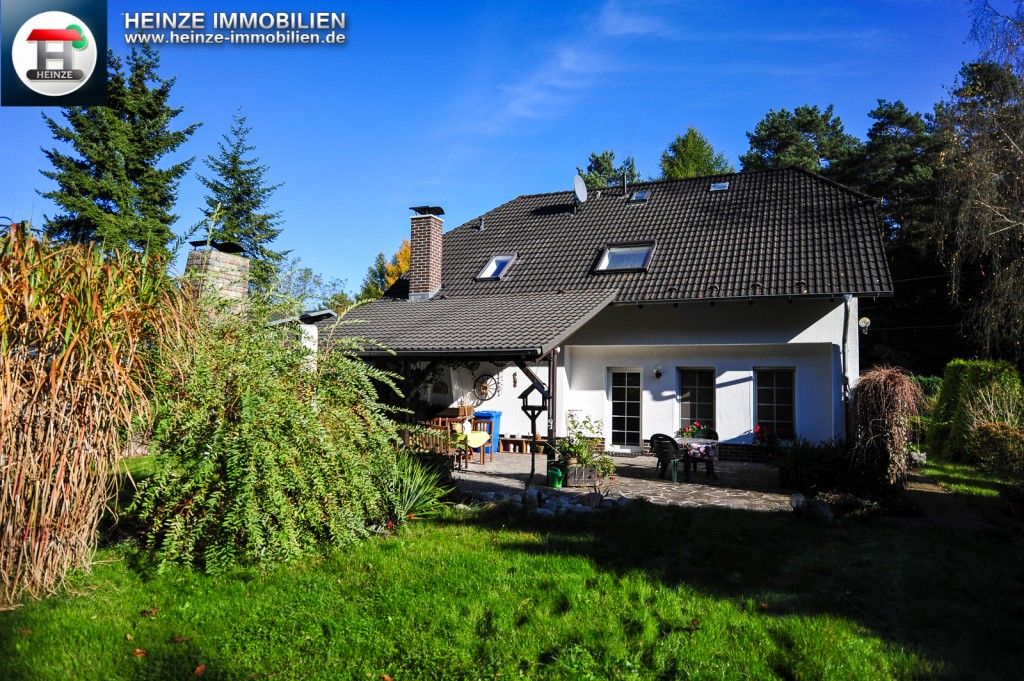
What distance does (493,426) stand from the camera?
15.5m

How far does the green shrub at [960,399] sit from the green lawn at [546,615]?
8797 mm

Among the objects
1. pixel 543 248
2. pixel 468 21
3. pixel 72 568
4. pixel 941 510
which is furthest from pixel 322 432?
pixel 543 248

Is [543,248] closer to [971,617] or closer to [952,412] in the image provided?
[952,412]

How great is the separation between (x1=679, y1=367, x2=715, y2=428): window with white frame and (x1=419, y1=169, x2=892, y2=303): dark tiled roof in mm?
2070

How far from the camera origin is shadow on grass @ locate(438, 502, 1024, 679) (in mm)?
4691

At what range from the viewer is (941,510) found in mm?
8844

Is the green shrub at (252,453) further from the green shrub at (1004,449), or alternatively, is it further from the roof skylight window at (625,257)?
the roof skylight window at (625,257)

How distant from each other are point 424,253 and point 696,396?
25.5 feet

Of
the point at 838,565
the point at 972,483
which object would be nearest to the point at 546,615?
the point at 838,565

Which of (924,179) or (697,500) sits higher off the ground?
(924,179)

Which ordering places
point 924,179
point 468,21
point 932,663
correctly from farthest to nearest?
point 924,179, point 468,21, point 932,663

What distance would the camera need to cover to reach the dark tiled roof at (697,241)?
1334 centimetres

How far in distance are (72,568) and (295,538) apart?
5.46ft

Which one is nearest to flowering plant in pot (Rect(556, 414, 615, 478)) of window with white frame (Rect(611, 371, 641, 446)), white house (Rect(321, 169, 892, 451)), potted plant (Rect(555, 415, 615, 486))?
potted plant (Rect(555, 415, 615, 486))
